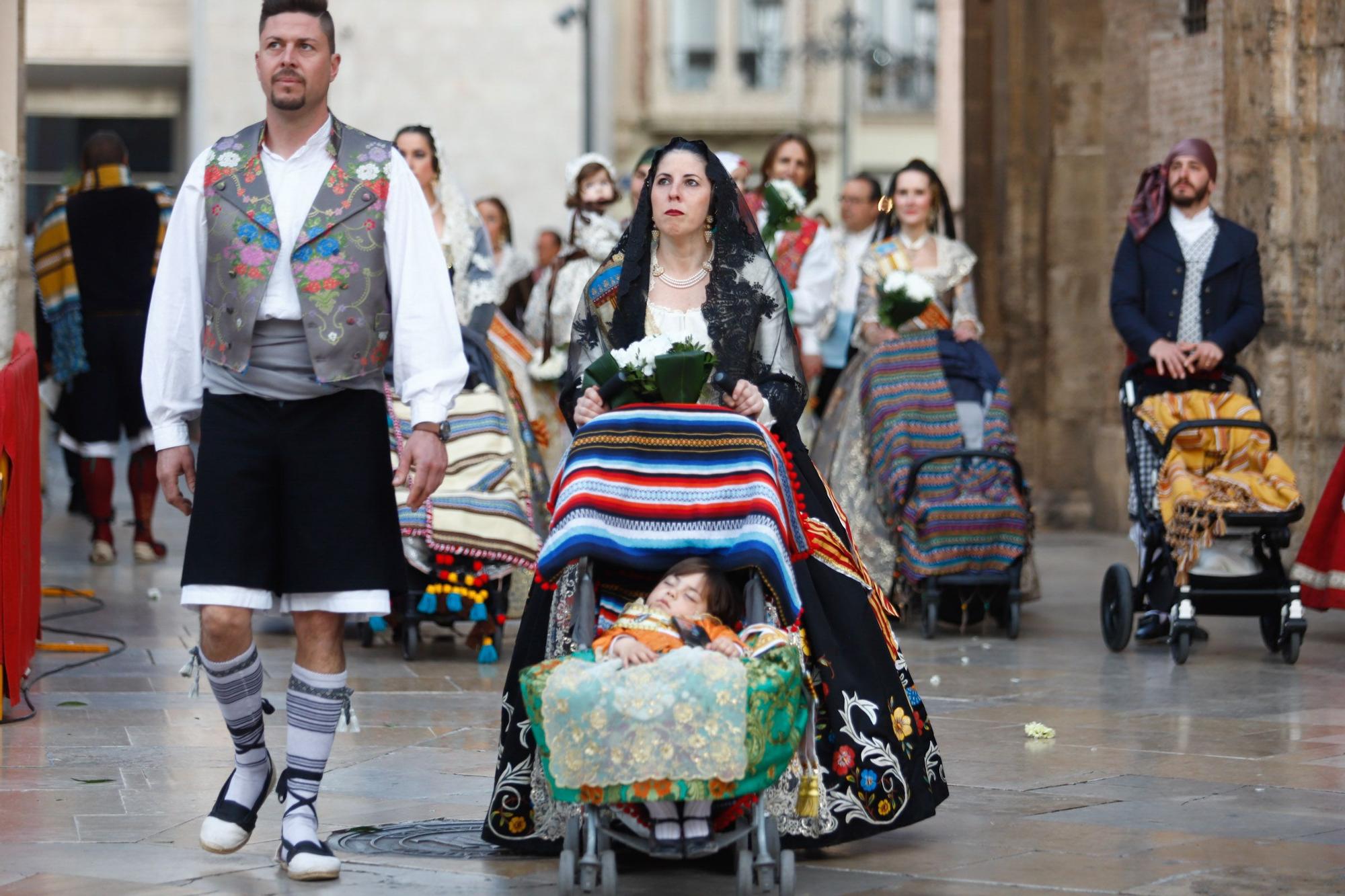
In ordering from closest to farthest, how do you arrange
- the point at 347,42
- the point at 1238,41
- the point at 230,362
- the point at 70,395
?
the point at 230,362 < the point at 1238,41 < the point at 70,395 < the point at 347,42

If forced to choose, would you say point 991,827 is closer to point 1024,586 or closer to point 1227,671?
point 1227,671

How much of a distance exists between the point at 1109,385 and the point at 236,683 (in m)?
10.4

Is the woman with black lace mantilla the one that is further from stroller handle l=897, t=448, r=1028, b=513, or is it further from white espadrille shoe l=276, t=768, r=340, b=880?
stroller handle l=897, t=448, r=1028, b=513

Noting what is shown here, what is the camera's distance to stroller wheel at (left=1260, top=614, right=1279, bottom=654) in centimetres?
953

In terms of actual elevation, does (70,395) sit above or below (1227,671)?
above

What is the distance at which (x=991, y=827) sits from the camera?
19.7ft

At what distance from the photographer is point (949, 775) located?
6.80 metres

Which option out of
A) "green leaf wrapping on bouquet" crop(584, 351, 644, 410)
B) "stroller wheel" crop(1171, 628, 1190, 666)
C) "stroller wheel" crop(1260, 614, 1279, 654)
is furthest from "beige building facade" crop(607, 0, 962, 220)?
"green leaf wrapping on bouquet" crop(584, 351, 644, 410)

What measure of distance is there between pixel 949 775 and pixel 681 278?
1.75 m

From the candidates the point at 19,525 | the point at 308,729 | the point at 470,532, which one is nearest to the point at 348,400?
the point at 308,729

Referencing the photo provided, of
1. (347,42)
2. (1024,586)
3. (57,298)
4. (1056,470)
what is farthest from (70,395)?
(347,42)

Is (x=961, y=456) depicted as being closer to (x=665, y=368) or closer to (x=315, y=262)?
(x=665, y=368)

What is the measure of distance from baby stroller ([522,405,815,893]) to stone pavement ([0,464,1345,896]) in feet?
0.74

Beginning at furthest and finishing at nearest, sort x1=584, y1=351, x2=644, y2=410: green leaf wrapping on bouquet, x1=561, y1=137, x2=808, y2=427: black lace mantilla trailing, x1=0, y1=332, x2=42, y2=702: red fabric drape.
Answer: x1=0, y1=332, x2=42, y2=702: red fabric drape < x1=561, y1=137, x2=808, y2=427: black lace mantilla trailing < x1=584, y1=351, x2=644, y2=410: green leaf wrapping on bouquet
